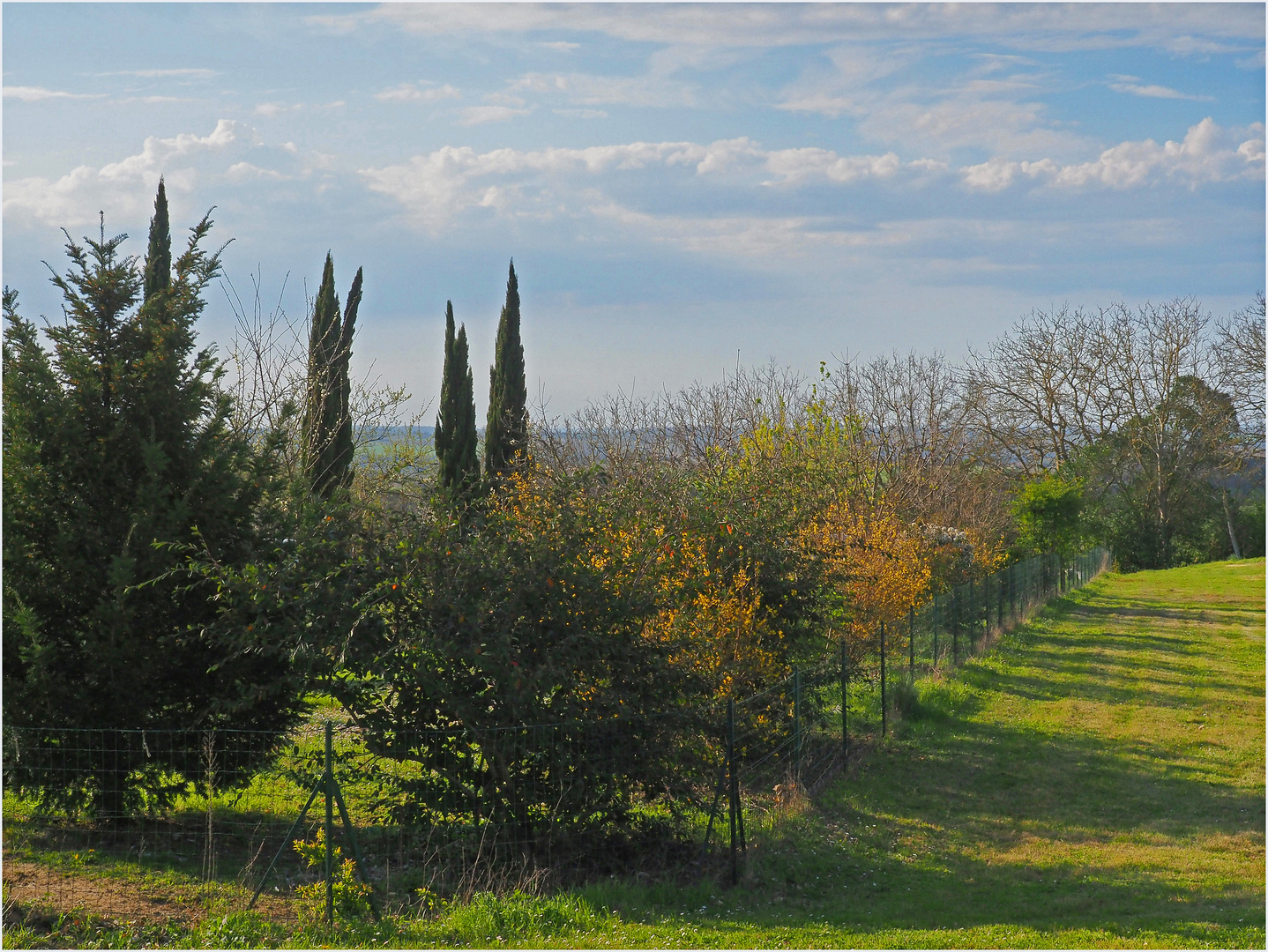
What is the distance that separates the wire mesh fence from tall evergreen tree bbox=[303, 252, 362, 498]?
894 cm

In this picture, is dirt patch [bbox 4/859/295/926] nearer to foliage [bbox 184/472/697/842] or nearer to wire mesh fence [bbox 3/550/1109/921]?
wire mesh fence [bbox 3/550/1109/921]

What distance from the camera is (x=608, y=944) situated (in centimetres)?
538

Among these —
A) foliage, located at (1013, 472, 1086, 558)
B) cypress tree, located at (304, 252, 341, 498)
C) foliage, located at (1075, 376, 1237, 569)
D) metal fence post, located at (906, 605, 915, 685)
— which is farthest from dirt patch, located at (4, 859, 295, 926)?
foliage, located at (1075, 376, 1237, 569)

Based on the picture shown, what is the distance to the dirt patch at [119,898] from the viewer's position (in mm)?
5668

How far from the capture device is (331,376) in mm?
17672

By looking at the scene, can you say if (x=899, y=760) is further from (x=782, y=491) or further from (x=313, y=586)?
(x=313, y=586)

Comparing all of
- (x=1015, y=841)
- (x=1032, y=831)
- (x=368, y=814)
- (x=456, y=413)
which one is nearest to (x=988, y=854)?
(x=1015, y=841)

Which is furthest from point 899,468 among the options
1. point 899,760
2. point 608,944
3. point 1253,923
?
point 608,944

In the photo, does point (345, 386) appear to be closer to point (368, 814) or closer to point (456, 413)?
point (456, 413)

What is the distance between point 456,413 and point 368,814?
18.2 meters

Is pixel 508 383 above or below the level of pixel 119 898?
above

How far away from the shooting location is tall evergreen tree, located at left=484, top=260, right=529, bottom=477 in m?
25.4

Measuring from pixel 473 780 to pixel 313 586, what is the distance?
1.69 meters

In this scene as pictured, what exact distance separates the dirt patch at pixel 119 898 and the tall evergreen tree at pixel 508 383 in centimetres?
1912
